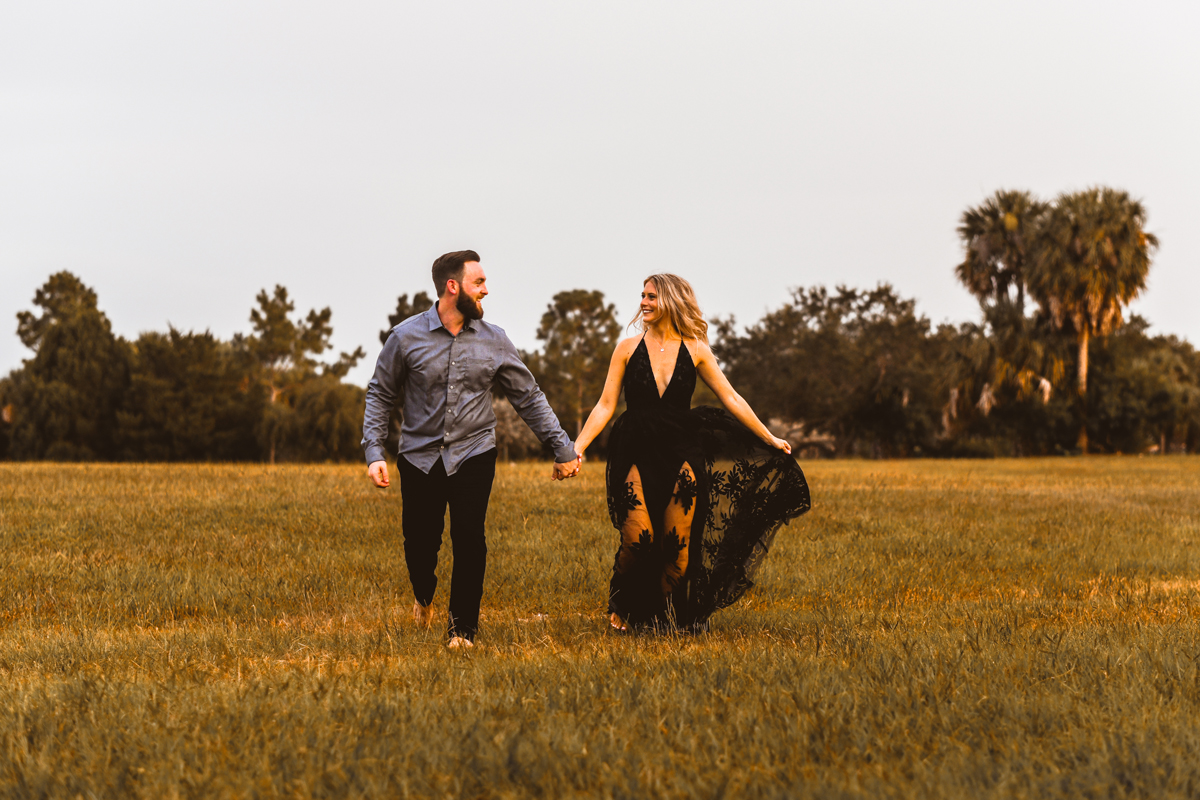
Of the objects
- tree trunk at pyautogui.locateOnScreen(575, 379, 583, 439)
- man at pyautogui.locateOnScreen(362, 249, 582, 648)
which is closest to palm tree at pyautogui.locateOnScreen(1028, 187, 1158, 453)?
tree trunk at pyautogui.locateOnScreen(575, 379, 583, 439)

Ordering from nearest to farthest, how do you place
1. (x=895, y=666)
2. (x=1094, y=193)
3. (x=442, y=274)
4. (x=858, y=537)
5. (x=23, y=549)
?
(x=895, y=666), (x=442, y=274), (x=23, y=549), (x=858, y=537), (x=1094, y=193)

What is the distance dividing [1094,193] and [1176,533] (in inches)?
1393

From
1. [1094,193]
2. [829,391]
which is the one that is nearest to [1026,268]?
[1094,193]

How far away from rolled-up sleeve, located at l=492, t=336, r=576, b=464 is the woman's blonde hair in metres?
1.00

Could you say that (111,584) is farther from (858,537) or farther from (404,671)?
(858,537)

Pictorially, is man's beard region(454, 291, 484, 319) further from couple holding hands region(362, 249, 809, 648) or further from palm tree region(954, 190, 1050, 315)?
palm tree region(954, 190, 1050, 315)

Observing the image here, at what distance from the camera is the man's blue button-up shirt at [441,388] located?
242 inches

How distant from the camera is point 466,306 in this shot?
243 inches

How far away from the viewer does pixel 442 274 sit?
620 centimetres

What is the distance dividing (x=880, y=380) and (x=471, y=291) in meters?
50.9

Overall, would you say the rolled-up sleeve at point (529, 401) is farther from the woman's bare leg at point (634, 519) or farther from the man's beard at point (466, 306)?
the woman's bare leg at point (634, 519)

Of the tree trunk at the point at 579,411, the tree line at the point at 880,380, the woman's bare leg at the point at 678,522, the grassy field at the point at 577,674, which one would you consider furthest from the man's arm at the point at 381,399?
the tree trunk at the point at 579,411

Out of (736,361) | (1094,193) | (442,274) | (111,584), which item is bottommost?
(111,584)

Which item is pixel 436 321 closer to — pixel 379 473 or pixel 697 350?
pixel 379 473
